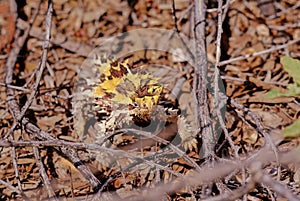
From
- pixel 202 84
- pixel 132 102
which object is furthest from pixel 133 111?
pixel 202 84

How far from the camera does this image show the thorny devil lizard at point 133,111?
1290mm

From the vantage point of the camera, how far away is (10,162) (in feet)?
4.59

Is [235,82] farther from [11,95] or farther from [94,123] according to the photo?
[11,95]

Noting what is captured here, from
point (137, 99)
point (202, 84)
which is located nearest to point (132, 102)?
point (137, 99)

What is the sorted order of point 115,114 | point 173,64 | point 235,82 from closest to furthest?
point 115,114, point 235,82, point 173,64

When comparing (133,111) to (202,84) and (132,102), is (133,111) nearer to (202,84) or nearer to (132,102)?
(132,102)

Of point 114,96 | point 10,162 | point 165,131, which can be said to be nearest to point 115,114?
point 114,96

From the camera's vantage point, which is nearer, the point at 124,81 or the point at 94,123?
the point at 124,81

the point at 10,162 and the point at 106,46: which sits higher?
the point at 106,46

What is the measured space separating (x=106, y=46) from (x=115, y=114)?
0.54 metres

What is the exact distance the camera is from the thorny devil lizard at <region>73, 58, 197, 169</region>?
1290 mm

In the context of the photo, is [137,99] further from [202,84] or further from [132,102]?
[202,84]

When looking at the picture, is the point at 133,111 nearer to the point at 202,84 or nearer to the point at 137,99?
the point at 137,99

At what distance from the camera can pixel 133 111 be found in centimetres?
128
